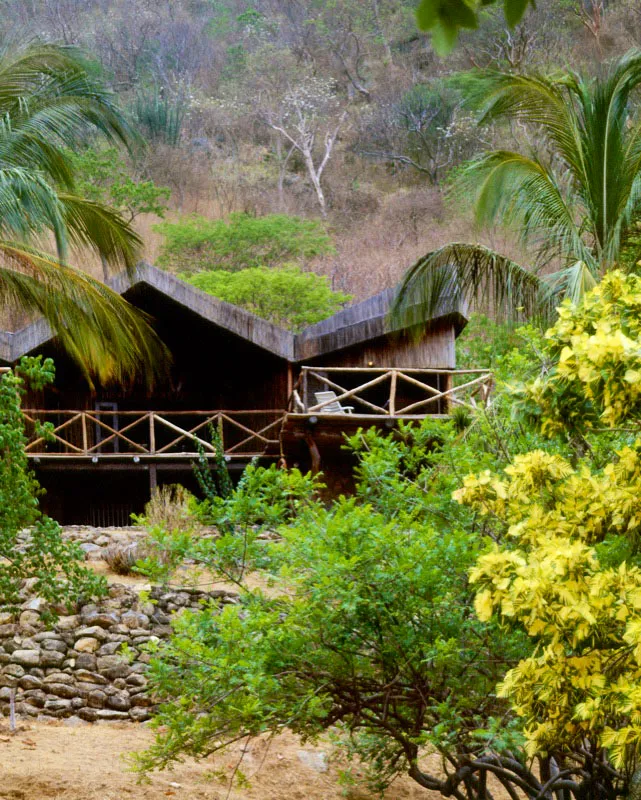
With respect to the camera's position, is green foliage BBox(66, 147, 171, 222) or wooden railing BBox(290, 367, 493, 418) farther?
green foliage BBox(66, 147, 171, 222)

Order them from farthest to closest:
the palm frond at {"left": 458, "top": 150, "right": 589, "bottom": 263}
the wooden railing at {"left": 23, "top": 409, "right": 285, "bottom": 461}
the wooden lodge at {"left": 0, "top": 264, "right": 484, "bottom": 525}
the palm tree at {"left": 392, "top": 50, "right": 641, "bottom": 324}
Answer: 1. the wooden railing at {"left": 23, "top": 409, "right": 285, "bottom": 461}
2. the wooden lodge at {"left": 0, "top": 264, "right": 484, "bottom": 525}
3. the palm frond at {"left": 458, "top": 150, "right": 589, "bottom": 263}
4. the palm tree at {"left": 392, "top": 50, "right": 641, "bottom": 324}

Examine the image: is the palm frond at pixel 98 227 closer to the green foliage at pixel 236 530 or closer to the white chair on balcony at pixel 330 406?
the green foliage at pixel 236 530

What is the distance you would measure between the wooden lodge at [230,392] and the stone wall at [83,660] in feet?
13.4

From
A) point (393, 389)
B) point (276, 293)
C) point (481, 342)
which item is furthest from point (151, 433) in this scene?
point (481, 342)

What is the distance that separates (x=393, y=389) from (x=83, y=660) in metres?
6.75

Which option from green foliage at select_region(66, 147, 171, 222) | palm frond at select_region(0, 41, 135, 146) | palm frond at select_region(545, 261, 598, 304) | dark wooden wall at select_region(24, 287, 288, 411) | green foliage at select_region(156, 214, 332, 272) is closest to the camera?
palm frond at select_region(545, 261, 598, 304)

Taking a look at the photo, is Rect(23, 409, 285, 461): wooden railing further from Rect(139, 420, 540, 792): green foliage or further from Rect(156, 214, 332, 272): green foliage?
Rect(139, 420, 540, 792): green foliage

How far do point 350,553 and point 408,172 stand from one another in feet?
137

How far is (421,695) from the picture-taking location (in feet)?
20.0

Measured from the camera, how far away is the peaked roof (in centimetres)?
1772

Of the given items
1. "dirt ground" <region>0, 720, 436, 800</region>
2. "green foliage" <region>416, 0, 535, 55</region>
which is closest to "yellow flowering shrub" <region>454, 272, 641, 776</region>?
"green foliage" <region>416, 0, 535, 55</region>

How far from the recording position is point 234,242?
102ft

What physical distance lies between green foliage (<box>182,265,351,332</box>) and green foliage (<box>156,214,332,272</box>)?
488 cm

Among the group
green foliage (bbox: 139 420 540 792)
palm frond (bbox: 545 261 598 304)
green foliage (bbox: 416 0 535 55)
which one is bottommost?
green foliage (bbox: 139 420 540 792)
